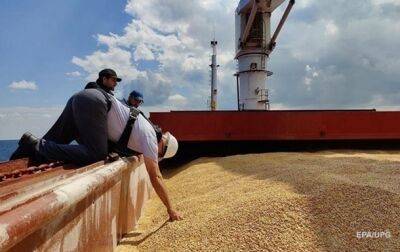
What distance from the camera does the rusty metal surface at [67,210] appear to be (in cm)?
129

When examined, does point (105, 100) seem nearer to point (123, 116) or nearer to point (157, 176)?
point (123, 116)

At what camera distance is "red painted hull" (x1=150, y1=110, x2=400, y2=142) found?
904 cm

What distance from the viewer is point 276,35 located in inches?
543

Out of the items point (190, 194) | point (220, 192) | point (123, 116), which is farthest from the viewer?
point (190, 194)

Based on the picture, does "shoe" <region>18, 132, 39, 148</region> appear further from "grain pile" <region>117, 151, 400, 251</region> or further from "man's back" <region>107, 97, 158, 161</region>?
"grain pile" <region>117, 151, 400, 251</region>

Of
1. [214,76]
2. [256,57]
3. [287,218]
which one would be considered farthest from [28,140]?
[214,76]

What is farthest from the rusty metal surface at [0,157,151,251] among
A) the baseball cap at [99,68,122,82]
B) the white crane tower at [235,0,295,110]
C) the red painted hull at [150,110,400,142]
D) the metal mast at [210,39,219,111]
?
the metal mast at [210,39,219,111]

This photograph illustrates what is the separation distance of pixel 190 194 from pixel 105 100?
82.6 inches

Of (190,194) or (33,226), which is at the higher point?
(33,226)

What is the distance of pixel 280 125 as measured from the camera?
30.4ft

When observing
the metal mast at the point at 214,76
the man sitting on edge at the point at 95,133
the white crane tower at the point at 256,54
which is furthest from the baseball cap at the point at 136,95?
the metal mast at the point at 214,76

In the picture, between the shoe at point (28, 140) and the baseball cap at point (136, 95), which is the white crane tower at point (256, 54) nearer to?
the baseball cap at point (136, 95)

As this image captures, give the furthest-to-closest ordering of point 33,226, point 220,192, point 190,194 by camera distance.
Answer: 1. point 190,194
2. point 220,192
3. point 33,226

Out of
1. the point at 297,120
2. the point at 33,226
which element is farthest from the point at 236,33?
the point at 33,226
